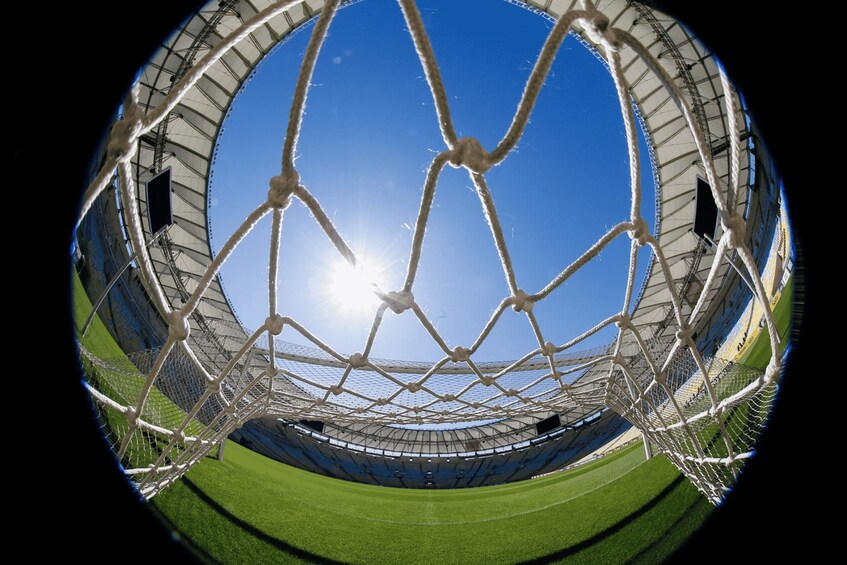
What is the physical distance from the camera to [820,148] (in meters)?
0.55

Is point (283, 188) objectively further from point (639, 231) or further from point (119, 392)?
point (119, 392)

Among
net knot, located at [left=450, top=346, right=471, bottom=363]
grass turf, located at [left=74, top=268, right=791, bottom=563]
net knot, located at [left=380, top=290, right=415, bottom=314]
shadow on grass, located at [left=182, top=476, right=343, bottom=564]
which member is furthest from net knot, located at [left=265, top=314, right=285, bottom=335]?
shadow on grass, located at [left=182, top=476, right=343, bottom=564]

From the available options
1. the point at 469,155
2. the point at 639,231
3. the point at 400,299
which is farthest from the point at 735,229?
the point at 400,299

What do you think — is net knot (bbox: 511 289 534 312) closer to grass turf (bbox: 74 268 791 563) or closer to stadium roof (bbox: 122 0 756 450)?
grass turf (bbox: 74 268 791 563)

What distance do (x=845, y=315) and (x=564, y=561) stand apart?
1.67 m

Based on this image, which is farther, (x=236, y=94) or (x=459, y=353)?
(x=236, y=94)

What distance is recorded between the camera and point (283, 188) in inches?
35.7

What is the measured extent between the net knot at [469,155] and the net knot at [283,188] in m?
0.37

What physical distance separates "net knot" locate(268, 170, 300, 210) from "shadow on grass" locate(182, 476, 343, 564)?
1.71 m

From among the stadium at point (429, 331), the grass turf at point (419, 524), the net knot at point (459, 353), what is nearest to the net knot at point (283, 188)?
the stadium at point (429, 331)

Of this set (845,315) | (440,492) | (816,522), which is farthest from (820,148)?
(440,492)

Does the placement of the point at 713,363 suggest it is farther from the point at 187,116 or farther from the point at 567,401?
the point at 187,116

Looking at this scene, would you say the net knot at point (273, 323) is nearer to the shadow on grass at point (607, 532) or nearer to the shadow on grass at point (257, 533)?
the shadow on grass at point (257, 533)

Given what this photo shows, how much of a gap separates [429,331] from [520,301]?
342 millimetres
